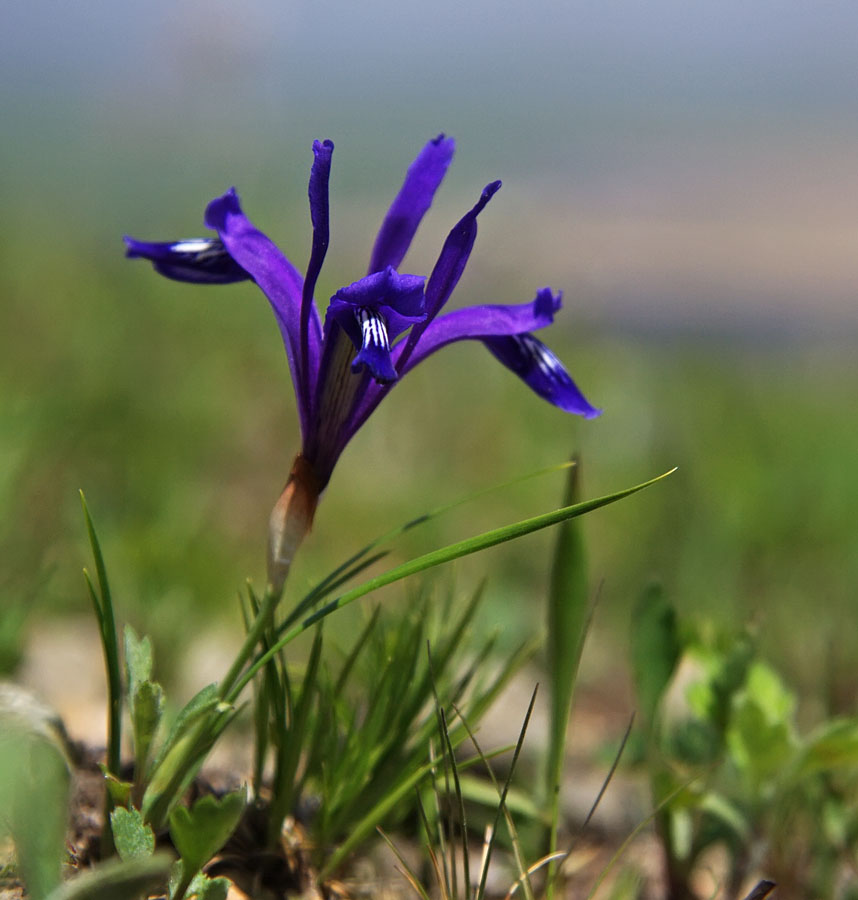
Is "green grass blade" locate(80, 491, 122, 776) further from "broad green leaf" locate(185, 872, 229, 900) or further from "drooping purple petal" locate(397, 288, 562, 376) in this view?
"drooping purple petal" locate(397, 288, 562, 376)

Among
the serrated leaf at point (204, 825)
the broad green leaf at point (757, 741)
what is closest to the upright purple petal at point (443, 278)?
the serrated leaf at point (204, 825)

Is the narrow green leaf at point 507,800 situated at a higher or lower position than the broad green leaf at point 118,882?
lower

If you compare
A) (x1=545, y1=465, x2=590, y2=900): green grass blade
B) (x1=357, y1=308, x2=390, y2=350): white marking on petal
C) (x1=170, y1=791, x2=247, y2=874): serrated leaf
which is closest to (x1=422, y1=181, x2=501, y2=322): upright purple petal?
(x1=357, y1=308, x2=390, y2=350): white marking on petal

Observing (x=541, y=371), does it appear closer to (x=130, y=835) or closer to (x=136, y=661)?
(x=136, y=661)

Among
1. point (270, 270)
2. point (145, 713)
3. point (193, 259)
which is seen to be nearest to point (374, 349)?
point (270, 270)

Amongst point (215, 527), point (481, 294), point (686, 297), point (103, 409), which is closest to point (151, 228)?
point (481, 294)

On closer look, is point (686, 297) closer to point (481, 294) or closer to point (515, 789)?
point (481, 294)

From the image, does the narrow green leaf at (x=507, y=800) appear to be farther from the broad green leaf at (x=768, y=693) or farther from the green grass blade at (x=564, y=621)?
the broad green leaf at (x=768, y=693)

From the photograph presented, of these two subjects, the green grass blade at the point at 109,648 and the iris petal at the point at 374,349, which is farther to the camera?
the green grass blade at the point at 109,648
